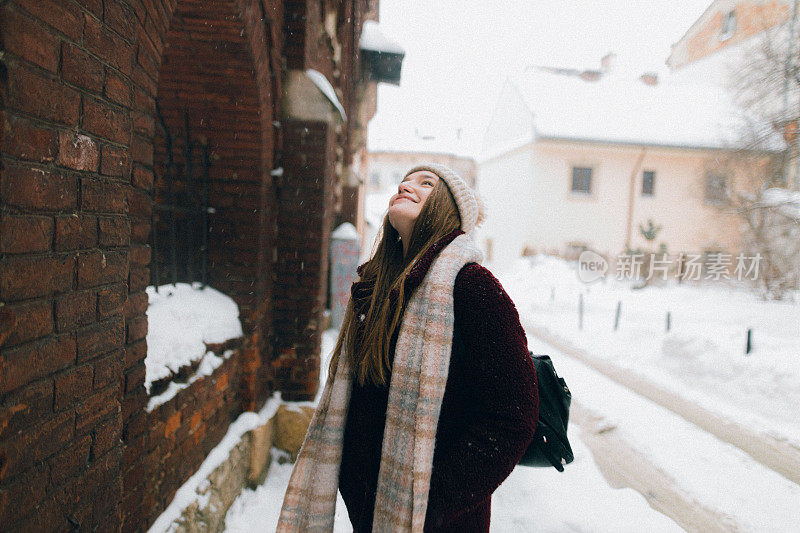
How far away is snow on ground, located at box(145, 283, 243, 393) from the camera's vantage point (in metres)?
2.27

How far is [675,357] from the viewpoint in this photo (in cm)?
751

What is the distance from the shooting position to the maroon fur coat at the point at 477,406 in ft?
4.18

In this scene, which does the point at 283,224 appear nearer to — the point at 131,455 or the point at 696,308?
the point at 131,455

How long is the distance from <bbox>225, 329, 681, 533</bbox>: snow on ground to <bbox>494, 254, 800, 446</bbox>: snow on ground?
2.65 metres

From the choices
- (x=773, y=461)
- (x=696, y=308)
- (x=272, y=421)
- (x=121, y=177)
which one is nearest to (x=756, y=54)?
(x=696, y=308)

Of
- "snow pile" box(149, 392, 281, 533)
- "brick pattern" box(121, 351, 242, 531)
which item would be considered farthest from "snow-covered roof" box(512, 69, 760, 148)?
"brick pattern" box(121, 351, 242, 531)

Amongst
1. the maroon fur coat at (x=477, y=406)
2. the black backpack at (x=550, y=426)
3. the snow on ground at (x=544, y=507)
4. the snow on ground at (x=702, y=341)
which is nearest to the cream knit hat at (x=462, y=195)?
the maroon fur coat at (x=477, y=406)

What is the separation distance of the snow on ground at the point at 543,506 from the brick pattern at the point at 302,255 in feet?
1.06

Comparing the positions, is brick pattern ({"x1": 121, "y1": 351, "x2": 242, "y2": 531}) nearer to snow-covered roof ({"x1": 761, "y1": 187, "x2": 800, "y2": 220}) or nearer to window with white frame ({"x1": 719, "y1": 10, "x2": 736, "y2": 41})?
snow-covered roof ({"x1": 761, "y1": 187, "x2": 800, "y2": 220})

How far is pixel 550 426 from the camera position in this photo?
1.45 meters

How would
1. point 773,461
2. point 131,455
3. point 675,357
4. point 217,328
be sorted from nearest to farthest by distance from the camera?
Answer: point 131,455, point 217,328, point 773,461, point 675,357

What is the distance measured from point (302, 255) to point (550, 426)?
2.49 m

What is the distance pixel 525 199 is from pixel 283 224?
54.2 ft

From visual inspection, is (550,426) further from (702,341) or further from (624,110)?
(624,110)
